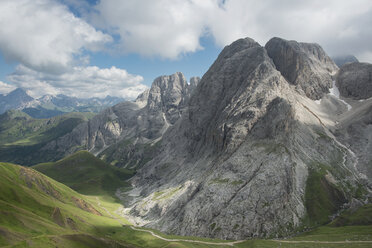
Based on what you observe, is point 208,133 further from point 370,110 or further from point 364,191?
point 370,110

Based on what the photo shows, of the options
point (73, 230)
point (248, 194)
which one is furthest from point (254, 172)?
point (73, 230)

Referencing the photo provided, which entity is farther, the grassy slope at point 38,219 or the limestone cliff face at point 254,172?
the limestone cliff face at point 254,172

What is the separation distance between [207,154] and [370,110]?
390 ft

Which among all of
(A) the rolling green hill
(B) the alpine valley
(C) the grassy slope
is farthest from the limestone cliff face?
(C) the grassy slope

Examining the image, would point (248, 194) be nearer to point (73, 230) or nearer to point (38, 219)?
point (73, 230)

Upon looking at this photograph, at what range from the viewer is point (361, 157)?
144500 millimetres

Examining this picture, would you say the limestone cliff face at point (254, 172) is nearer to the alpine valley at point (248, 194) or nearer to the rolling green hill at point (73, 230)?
the alpine valley at point (248, 194)

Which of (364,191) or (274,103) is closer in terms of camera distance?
(364,191)

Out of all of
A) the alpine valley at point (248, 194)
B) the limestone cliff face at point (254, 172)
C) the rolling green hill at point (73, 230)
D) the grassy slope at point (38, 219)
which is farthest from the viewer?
the limestone cliff face at point (254, 172)

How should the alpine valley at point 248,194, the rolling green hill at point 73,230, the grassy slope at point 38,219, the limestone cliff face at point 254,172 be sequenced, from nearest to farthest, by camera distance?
the grassy slope at point 38,219
the rolling green hill at point 73,230
the alpine valley at point 248,194
the limestone cliff face at point 254,172

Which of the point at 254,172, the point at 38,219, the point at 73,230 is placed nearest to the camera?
the point at 38,219

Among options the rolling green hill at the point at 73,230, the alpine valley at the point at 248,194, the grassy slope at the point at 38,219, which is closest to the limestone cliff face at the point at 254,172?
the alpine valley at the point at 248,194

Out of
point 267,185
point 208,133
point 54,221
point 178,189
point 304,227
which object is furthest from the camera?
point 208,133

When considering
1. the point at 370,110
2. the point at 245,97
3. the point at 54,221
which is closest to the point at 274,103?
the point at 245,97
